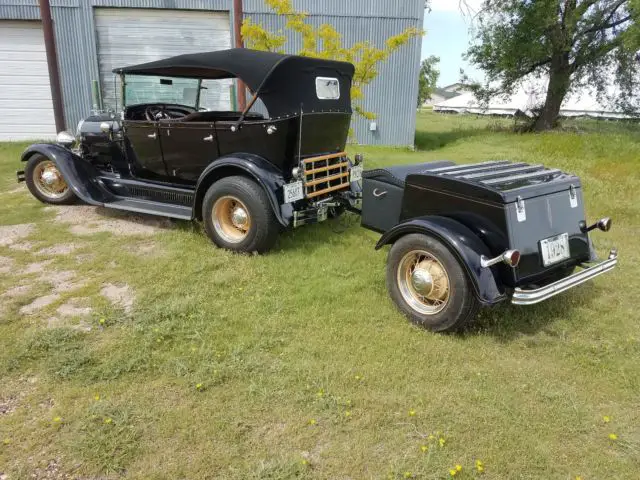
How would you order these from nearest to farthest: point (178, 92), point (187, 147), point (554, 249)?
point (554, 249) → point (187, 147) → point (178, 92)

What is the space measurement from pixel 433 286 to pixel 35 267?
3.63 metres

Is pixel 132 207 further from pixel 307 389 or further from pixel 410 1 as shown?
pixel 410 1

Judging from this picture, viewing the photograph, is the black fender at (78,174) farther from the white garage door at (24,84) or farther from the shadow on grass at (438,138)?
the shadow on grass at (438,138)

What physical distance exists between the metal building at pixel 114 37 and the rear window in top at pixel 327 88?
7913 millimetres

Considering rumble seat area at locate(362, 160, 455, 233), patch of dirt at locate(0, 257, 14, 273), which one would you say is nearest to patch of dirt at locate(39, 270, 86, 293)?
patch of dirt at locate(0, 257, 14, 273)

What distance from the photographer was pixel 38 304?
381 centimetres

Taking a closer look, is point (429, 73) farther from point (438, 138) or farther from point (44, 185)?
point (44, 185)

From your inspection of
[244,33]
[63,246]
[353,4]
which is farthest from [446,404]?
[353,4]

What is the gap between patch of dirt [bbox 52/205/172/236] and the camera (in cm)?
556

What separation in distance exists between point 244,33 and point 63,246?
5552mm

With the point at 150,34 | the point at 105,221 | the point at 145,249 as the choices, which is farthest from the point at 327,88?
the point at 150,34

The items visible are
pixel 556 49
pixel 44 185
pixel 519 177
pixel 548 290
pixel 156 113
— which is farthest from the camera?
pixel 556 49

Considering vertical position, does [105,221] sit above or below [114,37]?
below

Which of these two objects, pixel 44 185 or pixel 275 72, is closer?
pixel 275 72
